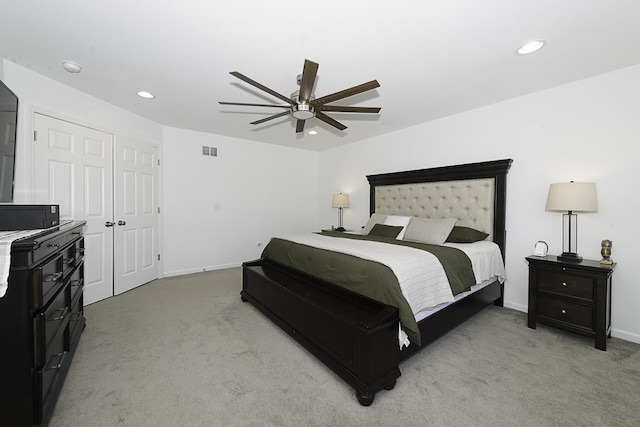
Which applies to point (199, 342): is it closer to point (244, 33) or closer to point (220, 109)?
point (244, 33)

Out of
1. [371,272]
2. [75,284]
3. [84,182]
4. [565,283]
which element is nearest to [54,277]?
[75,284]

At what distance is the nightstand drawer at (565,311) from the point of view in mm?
2376

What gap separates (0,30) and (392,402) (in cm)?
381

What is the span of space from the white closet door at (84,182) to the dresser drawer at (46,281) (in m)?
1.66

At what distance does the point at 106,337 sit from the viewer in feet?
8.07

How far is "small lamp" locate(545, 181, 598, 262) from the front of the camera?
7.93 ft

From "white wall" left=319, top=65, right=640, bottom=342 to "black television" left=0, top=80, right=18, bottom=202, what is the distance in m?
4.45

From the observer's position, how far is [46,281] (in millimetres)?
1449

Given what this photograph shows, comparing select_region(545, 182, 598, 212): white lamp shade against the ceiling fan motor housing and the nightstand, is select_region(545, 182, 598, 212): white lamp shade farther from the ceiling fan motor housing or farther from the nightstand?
the ceiling fan motor housing

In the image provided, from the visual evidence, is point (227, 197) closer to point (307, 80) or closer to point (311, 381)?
point (307, 80)

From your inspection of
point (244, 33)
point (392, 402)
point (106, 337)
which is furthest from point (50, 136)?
point (392, 402)

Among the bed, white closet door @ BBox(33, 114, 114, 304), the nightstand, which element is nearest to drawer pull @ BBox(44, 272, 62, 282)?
the bed

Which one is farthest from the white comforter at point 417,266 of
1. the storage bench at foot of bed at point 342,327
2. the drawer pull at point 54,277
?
the drawer pull at point 54,277

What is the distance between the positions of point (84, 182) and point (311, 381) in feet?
11.1
